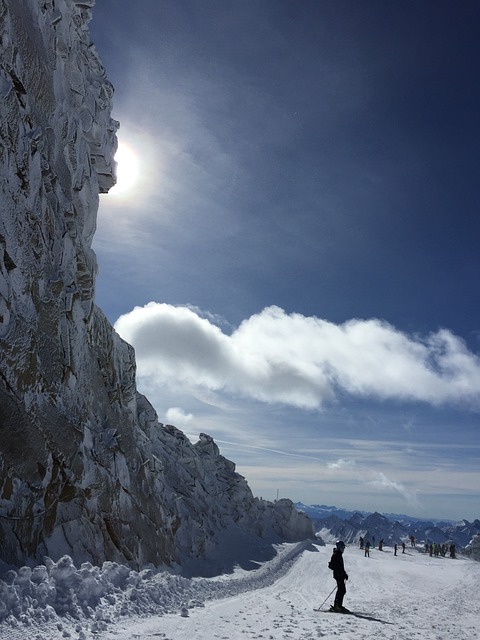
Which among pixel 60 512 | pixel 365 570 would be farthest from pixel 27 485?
pixel 365 570

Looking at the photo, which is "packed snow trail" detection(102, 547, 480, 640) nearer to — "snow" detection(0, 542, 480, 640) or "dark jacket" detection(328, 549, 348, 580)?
"snow" detection(0, 542, 480, 640)

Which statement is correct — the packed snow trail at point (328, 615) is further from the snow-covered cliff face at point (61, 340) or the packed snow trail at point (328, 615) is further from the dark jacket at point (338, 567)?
the snow-covered cliff face at point (61, 340)

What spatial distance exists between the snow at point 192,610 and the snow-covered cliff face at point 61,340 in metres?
2.26

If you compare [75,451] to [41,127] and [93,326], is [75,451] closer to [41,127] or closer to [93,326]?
[93,326]

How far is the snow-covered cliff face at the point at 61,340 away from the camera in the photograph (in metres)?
14.2

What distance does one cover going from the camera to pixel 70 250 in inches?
810

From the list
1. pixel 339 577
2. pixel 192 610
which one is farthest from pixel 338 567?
pixel 192 610

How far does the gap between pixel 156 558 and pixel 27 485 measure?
1052cm

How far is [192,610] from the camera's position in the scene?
13.3m

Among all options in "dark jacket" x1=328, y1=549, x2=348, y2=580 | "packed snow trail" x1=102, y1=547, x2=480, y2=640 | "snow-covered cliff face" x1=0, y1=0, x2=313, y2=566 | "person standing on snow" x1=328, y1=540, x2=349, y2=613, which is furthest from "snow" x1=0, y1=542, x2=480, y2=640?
"snow-covered cliff face" x1=0, y1=0, x2=313, y2=566

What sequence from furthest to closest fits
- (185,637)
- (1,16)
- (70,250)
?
(70,250)
(1,16)
(185,637)

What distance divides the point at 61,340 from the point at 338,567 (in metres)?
12.9

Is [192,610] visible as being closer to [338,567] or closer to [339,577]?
[339,577]

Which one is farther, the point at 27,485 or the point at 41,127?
the point at 41,127
